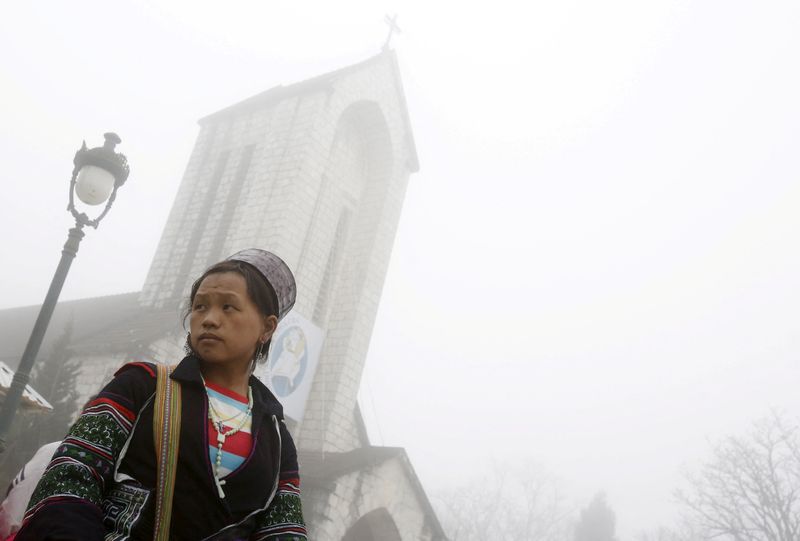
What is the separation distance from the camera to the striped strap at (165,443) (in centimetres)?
164

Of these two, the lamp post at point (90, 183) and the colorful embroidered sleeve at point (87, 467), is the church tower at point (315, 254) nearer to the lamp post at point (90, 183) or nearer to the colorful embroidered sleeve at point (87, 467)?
the lamp post at point (90, 183)

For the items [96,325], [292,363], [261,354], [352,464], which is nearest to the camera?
[261,354]

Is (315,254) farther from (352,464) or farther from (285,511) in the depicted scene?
(285,511)

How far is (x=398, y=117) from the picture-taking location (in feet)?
59.7

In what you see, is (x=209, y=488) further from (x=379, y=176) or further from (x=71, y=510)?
(x=379, y=176)

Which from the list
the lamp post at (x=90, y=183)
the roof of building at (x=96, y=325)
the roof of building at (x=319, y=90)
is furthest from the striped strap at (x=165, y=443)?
Result: the roof of building at (x=319, y=90)

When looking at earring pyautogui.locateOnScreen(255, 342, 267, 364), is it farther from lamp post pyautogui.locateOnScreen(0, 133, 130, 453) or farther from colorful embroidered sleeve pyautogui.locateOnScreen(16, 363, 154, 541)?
lamp post pyautogui.locateOnScreen(0, 133, 130, 453)

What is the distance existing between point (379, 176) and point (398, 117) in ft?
6.44

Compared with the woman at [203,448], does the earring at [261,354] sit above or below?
above

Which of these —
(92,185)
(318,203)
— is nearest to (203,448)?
(92,185)

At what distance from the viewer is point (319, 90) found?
1580 cm

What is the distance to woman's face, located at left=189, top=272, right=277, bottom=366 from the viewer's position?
6.36 ft

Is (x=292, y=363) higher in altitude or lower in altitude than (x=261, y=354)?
higher

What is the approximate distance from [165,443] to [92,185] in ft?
16.0
